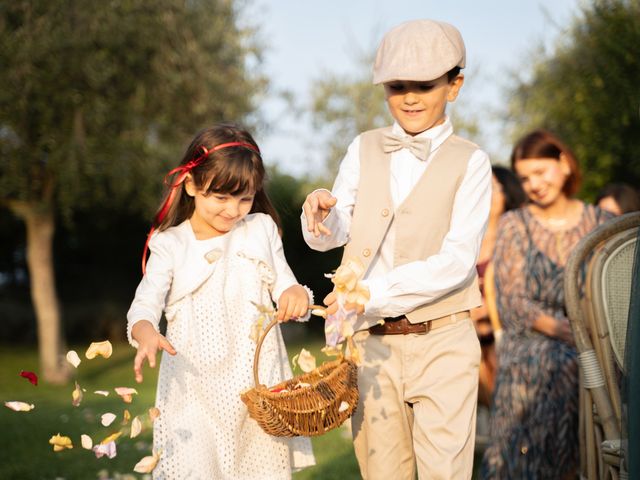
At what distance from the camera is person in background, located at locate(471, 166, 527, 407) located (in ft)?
19.1

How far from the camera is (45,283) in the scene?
480 inches

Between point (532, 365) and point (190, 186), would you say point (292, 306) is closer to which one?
point (190, 186)

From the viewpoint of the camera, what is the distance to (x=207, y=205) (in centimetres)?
338

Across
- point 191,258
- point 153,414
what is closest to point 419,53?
point 191,258

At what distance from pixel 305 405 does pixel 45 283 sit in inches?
400

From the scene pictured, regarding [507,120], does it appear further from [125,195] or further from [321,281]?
[125,195]

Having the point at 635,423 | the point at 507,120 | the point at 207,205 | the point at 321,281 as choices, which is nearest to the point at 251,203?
the point at 207,205

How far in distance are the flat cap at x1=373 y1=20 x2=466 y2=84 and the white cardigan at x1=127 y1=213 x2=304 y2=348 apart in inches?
31.2

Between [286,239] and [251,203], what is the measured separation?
1410 cm

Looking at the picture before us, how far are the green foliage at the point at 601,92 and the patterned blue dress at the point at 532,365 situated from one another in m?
5.79

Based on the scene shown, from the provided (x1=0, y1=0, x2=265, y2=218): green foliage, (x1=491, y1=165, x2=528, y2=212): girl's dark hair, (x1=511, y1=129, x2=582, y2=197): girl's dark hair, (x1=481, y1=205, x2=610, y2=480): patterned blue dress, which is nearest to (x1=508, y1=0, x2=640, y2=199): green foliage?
(x1=491, y1=165, x2=528, y2=212): girl's dark hair

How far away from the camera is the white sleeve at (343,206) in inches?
124

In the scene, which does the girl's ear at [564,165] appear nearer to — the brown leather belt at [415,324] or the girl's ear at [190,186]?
the brown leather belt at [415,324]

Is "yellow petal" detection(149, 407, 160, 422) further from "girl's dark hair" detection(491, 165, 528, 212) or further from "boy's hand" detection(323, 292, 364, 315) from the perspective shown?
"girl's dark hair" detection(491, 165, 528, 212)
